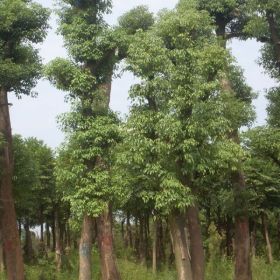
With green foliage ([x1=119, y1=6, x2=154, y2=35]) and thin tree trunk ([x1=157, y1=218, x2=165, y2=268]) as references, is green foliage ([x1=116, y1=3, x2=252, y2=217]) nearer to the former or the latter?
green foliage ([x1=119, y1=6, x2=154, y2=35])

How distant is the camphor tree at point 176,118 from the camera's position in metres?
13.8

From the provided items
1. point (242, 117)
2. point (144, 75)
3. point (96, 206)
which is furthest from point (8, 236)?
point (242, 117)

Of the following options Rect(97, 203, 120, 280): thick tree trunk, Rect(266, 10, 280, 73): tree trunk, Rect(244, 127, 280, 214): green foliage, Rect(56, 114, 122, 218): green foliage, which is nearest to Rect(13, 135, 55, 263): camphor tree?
Rect(97, 203, 120, 280): thick tree trunk

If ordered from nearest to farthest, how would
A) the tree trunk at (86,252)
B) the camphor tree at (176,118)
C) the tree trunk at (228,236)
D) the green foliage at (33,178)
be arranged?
the camphor tree at (176,118) < the tree trunk at (86,252) < the green foliage at (33,178) < the tree trunk at (228,236)

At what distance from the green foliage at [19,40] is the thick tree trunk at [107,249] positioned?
5022 mm

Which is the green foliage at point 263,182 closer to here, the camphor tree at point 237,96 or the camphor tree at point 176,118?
the camphor tree at point 237,96

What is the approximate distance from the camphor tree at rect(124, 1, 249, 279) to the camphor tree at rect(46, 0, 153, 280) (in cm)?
92

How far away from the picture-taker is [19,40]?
57.2 ft

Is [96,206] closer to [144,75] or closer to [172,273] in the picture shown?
[144,75]

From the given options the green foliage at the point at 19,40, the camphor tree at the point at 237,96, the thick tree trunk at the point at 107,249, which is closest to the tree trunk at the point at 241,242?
the camphor tree at the point at 237,96

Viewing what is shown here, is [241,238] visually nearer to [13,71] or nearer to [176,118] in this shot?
[176,118]

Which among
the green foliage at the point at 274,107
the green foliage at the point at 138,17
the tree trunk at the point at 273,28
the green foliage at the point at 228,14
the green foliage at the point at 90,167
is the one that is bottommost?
the green foliage at the point at 90,167

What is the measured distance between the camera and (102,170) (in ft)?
49.0

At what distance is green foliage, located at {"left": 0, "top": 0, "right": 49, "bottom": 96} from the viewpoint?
16.4 metres
